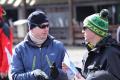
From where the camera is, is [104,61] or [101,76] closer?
[101,76]

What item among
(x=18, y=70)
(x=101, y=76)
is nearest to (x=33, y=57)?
(x=18, y=70)

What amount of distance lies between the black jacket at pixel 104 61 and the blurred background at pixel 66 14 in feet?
70.5

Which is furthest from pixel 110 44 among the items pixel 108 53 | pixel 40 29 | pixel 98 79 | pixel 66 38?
pixel 66 38

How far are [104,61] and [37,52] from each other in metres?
1.14

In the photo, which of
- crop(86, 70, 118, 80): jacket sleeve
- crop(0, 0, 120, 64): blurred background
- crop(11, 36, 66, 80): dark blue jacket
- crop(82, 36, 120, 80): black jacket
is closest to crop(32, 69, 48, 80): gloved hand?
crop(11, 36, 66, 80): dark blue jacket

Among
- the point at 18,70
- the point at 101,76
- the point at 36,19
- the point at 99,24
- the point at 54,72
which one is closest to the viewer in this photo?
the point at 101,76

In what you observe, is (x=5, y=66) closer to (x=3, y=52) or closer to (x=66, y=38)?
(x=3, y=52)

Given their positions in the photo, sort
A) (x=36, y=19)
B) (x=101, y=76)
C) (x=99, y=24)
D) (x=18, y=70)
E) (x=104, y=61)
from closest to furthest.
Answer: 1. (x=101, y=76)
2. (x=104, y=61)
3. (x=99, y=24)
4. (x=18, y=70)
5. (x=36, y=19)

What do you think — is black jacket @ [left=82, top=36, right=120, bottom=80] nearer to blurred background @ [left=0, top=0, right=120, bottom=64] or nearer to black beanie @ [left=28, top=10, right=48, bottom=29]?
black beanie @ [left=28, top=10, right=48, bottom=29]

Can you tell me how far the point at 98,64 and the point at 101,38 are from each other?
10.6 inches

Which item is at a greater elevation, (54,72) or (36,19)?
(36,19)

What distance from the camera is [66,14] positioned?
2828 centimetres

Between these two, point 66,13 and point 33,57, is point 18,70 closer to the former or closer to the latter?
point 33,57

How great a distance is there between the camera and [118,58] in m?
3.81
